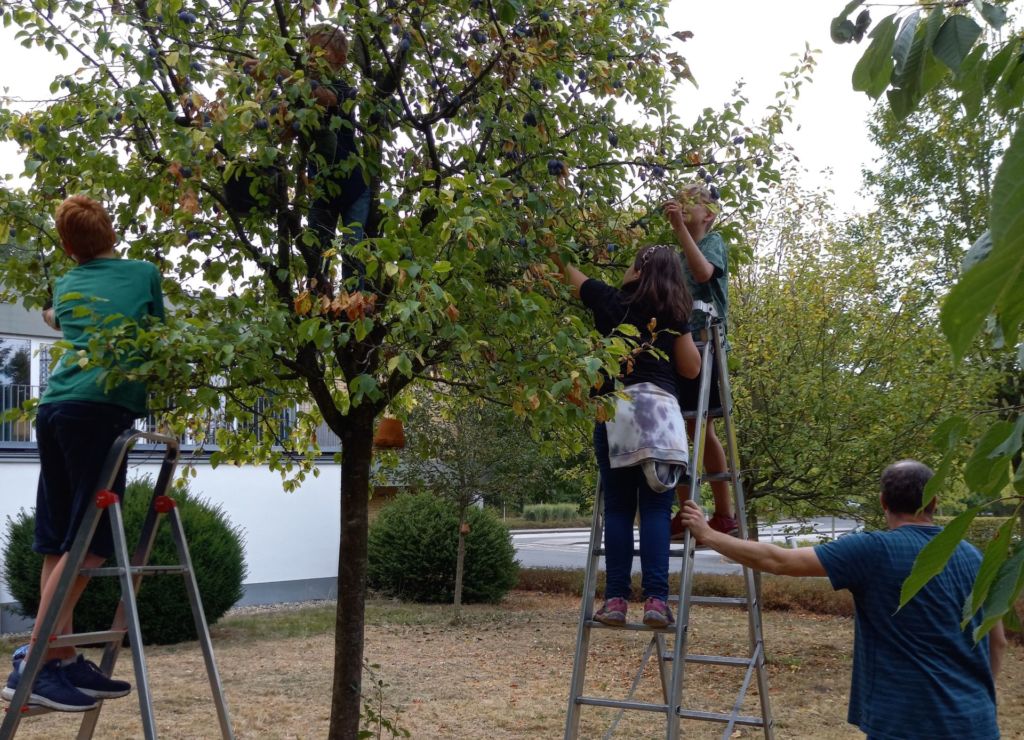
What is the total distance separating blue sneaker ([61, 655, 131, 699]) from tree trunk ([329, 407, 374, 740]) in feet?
5.16

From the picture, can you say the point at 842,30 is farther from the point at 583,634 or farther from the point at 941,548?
the point at 583,634

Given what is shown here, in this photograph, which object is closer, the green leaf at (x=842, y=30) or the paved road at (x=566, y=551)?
the green leaf at (x=842, y=30)

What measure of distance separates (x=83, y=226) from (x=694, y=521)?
8.57 ft

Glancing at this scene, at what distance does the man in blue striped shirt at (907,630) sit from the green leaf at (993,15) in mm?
2294

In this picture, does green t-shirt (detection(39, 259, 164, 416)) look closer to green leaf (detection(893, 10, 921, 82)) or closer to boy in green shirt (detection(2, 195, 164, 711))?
boy in green shirt (detection(2, 195, 164, 711))

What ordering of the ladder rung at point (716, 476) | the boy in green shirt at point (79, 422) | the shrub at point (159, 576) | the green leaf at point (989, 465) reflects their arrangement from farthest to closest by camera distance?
the shrub at point (159, 576) → the ladder rung at point (716, 476) → the boy in green shirt at point (79, 422) → the green leaf at point (989, 465)

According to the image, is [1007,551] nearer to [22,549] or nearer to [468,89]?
[468,89]

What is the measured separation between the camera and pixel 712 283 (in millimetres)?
5004

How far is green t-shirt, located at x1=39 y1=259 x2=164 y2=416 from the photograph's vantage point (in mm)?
3684

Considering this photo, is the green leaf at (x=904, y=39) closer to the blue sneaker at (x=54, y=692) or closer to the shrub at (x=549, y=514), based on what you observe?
the blue sneaker at (x=54, y=692)

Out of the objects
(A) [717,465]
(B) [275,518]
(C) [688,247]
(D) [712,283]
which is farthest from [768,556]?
(B) [275,518]

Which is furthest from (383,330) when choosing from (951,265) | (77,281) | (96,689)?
(951,265)

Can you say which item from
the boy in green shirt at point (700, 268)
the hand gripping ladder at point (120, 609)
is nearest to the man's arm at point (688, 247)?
the boy in green shirt at point (700, 268)

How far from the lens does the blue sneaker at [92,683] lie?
3582 millimetres
